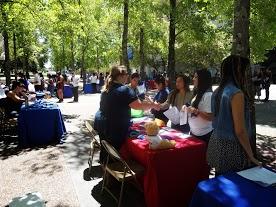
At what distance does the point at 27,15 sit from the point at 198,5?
8617 mm

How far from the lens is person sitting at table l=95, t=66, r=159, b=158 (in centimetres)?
543

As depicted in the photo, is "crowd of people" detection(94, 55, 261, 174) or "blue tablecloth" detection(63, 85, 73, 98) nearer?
"crowd of people" detection(94, 55, 261, 174)

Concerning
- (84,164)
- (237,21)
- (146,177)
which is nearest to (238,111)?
(146,177)

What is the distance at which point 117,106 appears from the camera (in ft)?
18.0

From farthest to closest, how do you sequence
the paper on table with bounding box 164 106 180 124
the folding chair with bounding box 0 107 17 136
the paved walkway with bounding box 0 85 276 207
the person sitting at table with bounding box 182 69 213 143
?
the folding chair with bounding box 0 107 17 136 < the paper on table with bounding box 164 106 180 124 < the paved walkway with bounding box 0 85 276 207 < the person sitting at table with bounding box 182 69 213 143

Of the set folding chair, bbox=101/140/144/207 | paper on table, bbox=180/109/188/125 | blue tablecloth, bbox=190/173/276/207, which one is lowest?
folding chair, bbox=101/140/144/207

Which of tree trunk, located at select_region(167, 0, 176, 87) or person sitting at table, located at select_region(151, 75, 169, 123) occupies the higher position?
tree trunk, located at select_region(167, 0, 176, 87)

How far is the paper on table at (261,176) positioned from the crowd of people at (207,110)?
0.61 ft

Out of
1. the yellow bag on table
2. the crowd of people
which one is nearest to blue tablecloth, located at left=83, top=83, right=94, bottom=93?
the crowd of people

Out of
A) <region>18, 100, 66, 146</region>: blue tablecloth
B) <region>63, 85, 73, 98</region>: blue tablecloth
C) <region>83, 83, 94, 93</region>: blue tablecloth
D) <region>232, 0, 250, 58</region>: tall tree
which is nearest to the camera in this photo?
<region>232, 0, 250, 58</region>: tall tree

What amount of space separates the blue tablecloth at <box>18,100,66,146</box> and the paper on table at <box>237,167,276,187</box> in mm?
7139

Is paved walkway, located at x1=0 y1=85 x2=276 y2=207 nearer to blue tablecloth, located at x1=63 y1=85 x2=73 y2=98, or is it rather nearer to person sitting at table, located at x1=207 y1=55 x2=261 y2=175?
person sitting at table, located at x1=207 y1=55 x2=261 y2=175

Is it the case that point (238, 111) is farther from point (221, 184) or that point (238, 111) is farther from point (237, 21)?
point (237, 21)

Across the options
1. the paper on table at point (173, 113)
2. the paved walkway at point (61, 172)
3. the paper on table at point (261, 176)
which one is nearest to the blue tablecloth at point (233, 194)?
the paper on table at point (261, 176)
